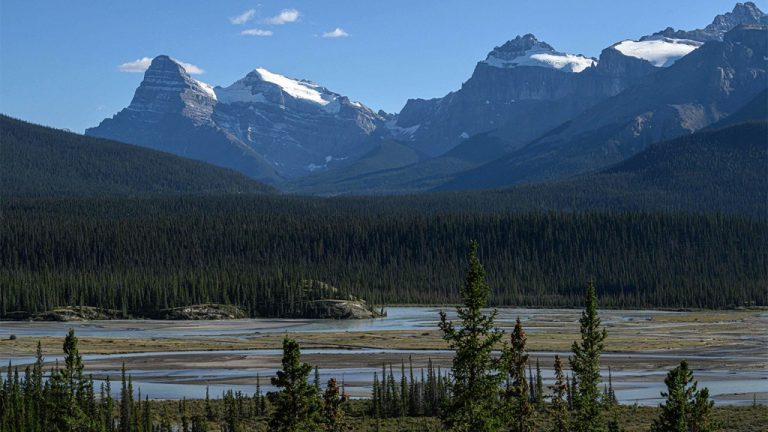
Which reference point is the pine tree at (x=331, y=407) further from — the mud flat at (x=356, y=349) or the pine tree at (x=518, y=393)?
the mud flat at (x=356, y=349)

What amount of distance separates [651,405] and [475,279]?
4534 centimetres

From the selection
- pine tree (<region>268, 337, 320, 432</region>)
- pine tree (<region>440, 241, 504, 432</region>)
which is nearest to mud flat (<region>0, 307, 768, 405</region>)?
pine tree (<region>440, 241, 504, 432</region>)

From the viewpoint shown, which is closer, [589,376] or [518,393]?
[518,393]

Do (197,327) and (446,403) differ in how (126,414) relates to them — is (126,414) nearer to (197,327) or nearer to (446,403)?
(446,403)

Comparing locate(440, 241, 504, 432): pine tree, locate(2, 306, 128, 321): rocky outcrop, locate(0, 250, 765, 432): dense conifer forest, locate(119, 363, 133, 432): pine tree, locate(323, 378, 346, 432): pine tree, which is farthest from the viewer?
locate(2, 306, 128, 321): rocky outcrop

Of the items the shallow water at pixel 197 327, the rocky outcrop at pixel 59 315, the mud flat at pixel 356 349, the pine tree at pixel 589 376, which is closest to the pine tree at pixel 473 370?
the pine tree at pixel 589 376

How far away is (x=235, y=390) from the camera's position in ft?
342

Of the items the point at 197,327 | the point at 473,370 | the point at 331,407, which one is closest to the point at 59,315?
the point at 197,327

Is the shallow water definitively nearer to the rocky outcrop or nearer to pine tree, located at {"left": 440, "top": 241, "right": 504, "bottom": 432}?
the rocky outcrop

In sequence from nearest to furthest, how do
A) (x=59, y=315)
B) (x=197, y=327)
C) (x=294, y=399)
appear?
(x=294, y=399) < (x=197, y=327) < (x=59, y=315)

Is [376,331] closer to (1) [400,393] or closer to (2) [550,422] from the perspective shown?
(1) [400,393]

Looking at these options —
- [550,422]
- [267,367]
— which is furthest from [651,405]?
[267,367]

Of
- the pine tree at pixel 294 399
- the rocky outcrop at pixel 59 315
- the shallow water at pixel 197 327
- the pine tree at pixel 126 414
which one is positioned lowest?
the pine tree at pixel 126 414

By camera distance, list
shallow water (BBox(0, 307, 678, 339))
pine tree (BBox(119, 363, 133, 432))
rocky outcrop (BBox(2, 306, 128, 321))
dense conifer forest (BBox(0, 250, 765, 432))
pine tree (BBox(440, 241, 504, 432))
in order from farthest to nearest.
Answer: rocky outcrop (BBox(2, 306, 128, 321)) < shallow water (BBox(0, 307, 678, 339)) < pine tree (BBox(119, 363, 133, 432)) < dense conifer forest (BBox(0, 250, 765, 432)) < pine tree (BBox(440, 241, 504, 432))
